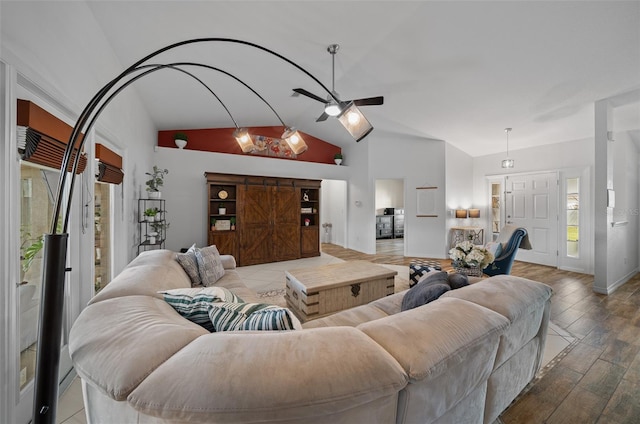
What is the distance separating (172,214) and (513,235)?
5775 millimetres

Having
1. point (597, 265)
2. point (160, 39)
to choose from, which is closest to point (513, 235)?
point (597, 265)

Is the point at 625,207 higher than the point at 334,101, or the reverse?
the point at 334,101

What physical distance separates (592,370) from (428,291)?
1.69 metres

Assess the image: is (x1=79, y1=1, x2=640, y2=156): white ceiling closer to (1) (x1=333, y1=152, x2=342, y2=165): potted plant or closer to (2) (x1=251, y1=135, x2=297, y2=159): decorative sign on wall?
(2) (x1=251, y1=135, x2=297, y2=159): decorative sign on wall

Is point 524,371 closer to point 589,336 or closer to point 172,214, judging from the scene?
point 589,336

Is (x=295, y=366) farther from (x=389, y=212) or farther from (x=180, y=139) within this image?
(x=389, y=212)

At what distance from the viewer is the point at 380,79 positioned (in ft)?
11.8

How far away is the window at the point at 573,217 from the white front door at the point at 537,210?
7.2 inches

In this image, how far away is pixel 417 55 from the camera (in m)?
2.97

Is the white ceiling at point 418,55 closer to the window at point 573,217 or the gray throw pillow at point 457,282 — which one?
the window at point 573,217

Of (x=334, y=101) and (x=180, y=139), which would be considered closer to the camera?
(x=334, y=101)

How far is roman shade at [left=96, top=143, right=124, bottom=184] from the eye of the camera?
232 centimetres

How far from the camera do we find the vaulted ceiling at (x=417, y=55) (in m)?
2.20

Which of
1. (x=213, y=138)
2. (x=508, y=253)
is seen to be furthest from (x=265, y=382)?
(x=213, y=138)
